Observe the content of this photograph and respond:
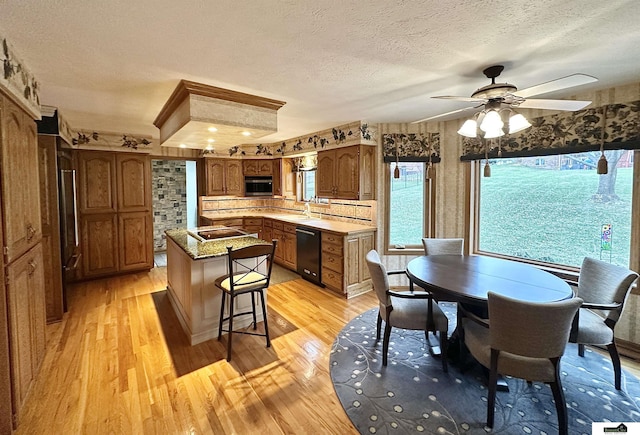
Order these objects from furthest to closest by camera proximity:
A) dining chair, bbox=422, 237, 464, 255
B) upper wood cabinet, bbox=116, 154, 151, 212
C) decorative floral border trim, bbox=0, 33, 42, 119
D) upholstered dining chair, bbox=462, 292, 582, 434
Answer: upper wood cabinet, bbox=116, 154, 151, 212 → dining chair, bbox=422, 237, 464, 255 → decorative floral border trim, bbox=0, 33, 42, 119 → upholstered dining chair, bbox=462, 292, 582, 434

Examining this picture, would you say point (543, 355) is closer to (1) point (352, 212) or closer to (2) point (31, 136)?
(1) point (352, 212)

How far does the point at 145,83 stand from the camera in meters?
2.58

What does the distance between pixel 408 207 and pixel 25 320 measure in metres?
4.19

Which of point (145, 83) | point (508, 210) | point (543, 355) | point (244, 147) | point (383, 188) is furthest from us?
point (244, 147)

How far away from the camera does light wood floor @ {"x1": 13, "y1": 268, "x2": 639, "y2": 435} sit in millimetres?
1929

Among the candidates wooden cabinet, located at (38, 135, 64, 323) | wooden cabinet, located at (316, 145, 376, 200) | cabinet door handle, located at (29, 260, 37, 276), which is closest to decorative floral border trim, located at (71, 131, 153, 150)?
wooden cabinet, located at (38, 135, 64, 323)

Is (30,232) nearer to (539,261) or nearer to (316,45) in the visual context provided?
(316,45)

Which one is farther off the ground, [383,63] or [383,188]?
[383,63]

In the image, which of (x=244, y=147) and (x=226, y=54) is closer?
(x=226, y=54)

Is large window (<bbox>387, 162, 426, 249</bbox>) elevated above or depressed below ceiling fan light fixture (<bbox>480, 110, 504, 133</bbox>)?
below

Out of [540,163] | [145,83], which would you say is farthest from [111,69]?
[540,163]

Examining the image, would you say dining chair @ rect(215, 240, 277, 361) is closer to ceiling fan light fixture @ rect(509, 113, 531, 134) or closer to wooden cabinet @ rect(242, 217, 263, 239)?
ceiling fan light fixture @ rect(509, 113, 531, 134)

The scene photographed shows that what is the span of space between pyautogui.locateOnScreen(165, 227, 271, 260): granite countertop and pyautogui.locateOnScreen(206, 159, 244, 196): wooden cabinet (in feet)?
7.67

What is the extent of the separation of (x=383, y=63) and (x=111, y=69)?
2.11 meters
